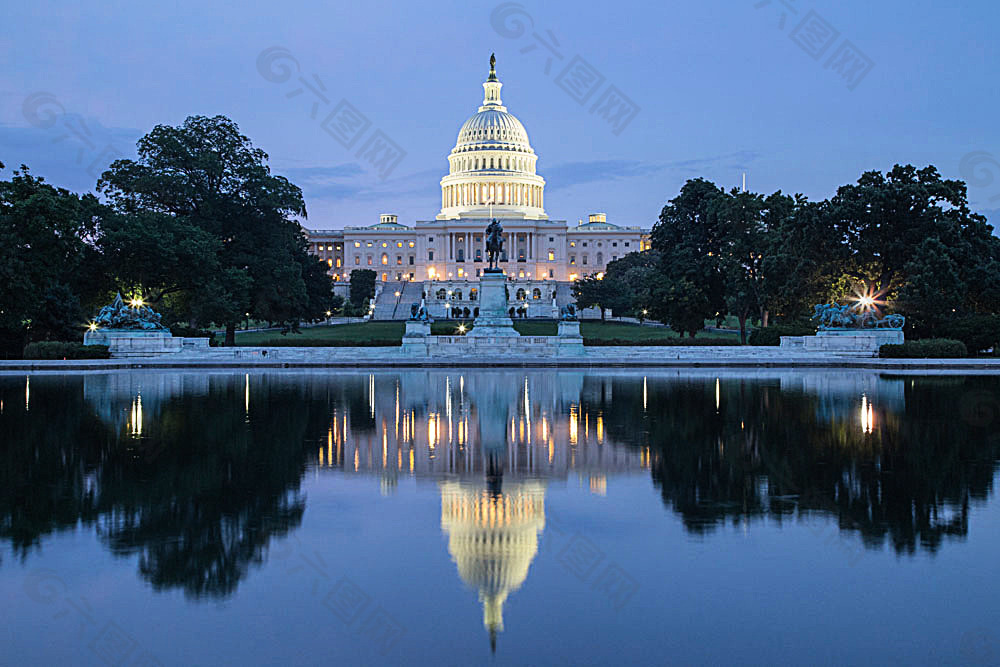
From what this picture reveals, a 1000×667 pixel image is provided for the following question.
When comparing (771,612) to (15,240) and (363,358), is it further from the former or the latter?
(15,240)

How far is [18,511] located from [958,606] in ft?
30.0

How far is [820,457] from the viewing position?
13.9m

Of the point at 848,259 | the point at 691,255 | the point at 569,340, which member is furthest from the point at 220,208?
the point at 848,259

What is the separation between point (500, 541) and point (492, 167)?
153746 mm

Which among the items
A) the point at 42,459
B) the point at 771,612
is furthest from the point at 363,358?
the point at 771,612

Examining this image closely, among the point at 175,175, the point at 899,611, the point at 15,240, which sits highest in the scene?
the point at 175,175

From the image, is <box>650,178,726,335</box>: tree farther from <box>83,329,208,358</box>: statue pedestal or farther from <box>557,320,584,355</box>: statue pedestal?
<box>83,329,208,358</box>: statue pedestal

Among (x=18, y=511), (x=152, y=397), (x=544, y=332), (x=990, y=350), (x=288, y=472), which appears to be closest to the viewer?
(x=18, y=511)

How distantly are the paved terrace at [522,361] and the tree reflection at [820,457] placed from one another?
12397mm

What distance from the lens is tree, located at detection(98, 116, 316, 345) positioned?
1962 inches

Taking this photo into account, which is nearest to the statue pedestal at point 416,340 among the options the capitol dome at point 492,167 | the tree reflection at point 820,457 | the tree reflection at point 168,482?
the tree reflection at point 820,457

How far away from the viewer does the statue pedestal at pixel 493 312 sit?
1833 inches

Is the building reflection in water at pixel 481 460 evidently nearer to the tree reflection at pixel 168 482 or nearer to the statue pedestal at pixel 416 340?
the tree reflection at pixel 168 482

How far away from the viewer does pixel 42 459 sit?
1388cm
